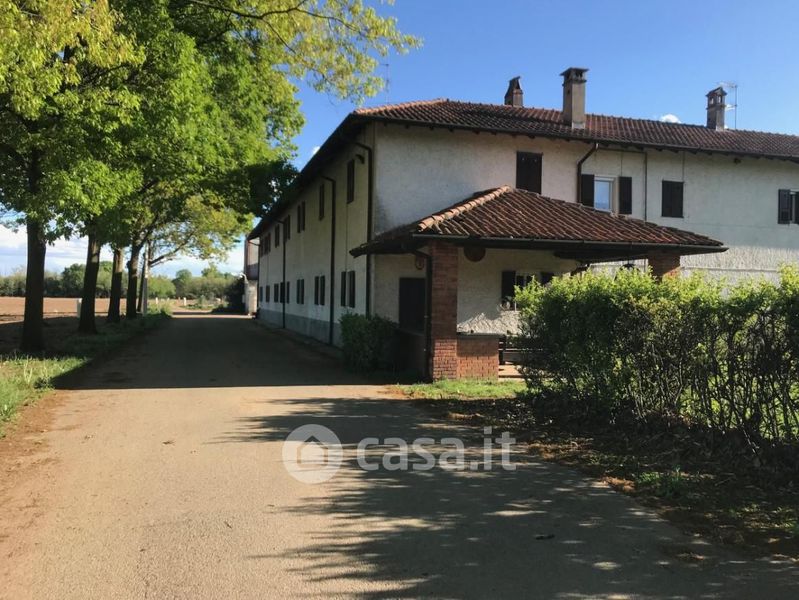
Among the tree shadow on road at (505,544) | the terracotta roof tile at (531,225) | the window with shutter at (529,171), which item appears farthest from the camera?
the window with shutter at (529,171)

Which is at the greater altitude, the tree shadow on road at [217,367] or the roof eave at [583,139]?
the roof eave at [583,139]

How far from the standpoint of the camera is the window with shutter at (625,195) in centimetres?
1820

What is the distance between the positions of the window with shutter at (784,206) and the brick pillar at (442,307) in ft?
44.0

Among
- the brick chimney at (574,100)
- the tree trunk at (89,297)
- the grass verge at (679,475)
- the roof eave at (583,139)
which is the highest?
the brick chimney at (574,100)

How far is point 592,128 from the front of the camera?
18734 mm

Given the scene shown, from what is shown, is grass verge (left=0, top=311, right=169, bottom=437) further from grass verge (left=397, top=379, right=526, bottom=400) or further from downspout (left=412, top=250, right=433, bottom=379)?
downspout (left=412, top=250, right=433, bottom=379)

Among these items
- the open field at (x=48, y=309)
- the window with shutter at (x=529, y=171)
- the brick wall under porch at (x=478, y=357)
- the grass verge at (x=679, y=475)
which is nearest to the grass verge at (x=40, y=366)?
the grass verge at (x=679, y=475)

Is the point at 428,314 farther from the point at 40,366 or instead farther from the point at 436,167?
the point at 40,366

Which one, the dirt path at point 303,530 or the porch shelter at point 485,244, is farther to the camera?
the porch shelter at point 485,244

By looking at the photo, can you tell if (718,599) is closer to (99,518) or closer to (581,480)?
(581,480)

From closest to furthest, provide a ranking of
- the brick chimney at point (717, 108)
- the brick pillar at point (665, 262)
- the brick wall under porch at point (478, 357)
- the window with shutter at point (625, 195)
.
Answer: the brick wall under porch at point (478, 357) → the brick pillar at point (665, 262) → the window with shutter at point (625, 195) → the brick chimney at point (717, 108)

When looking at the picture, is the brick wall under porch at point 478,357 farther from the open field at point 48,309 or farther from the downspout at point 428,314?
the open field at point 48,309

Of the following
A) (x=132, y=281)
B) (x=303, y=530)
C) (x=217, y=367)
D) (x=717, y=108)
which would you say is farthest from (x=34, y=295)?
(x=717, y=108)

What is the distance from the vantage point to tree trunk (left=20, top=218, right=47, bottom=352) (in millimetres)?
14647
